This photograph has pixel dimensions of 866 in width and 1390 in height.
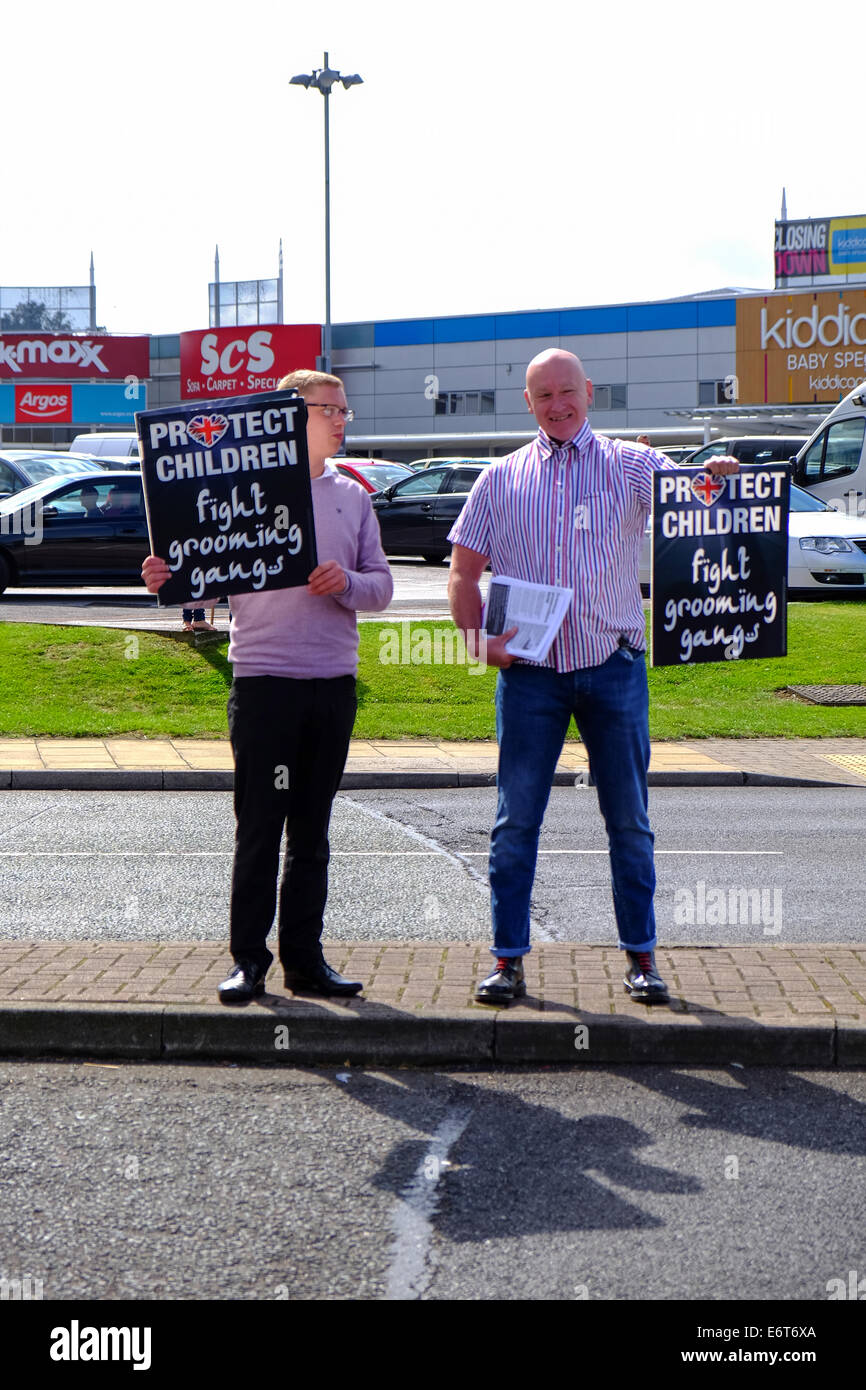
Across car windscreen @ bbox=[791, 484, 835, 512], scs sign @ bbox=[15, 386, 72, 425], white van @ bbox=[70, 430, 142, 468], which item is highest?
scs sign @ bbox=[15, 386, 72, 425]

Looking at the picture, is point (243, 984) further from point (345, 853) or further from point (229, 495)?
point (345, 853)

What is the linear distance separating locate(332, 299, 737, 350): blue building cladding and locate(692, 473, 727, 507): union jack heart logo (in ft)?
159

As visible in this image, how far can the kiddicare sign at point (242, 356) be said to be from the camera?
55.5 m

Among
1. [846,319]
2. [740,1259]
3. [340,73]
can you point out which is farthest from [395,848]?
[846,319]

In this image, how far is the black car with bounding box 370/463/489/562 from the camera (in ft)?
86.4

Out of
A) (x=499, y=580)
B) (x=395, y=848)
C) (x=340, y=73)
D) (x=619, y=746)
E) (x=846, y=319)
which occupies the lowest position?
(x=395, y=848)

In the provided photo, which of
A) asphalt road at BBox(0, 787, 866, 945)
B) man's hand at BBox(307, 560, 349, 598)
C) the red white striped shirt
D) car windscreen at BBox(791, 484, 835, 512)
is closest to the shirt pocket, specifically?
the red white striped shirt

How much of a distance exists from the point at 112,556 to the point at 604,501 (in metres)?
15.8

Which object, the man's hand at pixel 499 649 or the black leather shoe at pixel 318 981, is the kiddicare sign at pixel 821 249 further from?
the black leather shoe at pixel 318 981

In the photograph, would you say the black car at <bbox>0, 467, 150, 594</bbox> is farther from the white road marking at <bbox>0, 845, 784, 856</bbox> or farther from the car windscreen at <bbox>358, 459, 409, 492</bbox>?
the white road marking at <bbox>0, 845, 784, 856</bbox>

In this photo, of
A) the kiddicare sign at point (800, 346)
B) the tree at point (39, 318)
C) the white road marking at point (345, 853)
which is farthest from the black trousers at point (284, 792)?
the tree at point (39, 318)

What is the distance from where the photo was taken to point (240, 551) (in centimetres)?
504

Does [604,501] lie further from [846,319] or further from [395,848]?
[846,319]

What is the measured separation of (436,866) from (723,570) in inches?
115
